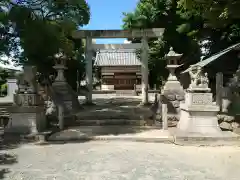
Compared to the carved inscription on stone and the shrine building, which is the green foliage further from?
the shrine building

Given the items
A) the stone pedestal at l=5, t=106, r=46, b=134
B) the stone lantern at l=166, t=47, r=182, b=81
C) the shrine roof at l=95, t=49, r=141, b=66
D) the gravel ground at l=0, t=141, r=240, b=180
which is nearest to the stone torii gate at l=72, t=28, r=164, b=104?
the stone lantern at l=166, t=47, r=182, b=81

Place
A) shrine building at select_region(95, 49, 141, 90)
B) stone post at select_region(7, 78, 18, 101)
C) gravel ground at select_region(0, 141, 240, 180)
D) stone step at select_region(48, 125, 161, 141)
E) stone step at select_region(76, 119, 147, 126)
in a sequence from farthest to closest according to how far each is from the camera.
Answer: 1. shrine building at select_region(95, 49, 141, 90)
2. stone post at select_region(7, 78, 18, 101)
3. stone step at select_region(76, 119, 147, 126)
4. stone step at select_region(48, 125, 161, 141)
5. gravel ground at select_region(0, 141, 240, 180)

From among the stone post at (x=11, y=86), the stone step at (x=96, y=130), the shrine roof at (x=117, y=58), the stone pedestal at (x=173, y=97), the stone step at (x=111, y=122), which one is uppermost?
the shrine roof at (x=117, y=58)

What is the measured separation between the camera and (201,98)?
A: 30.3 feet

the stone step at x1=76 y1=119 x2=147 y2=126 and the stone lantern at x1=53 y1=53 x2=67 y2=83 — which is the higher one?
the stone lantern at x1=53 y1=53 x2=67 y2=83

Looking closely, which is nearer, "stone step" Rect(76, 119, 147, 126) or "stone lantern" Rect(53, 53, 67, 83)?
"stone step" Rect(76, 119, 147, 126)

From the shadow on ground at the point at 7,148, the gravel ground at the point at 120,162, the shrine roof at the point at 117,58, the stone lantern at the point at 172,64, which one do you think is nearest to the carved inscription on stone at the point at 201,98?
the gravel ground at the point at 120,162

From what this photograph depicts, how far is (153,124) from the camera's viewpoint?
1109 cm

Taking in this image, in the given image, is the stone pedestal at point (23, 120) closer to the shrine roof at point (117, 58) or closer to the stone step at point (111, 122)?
the stone step at point (111, 122)

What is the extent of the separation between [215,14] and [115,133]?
18.5 feet

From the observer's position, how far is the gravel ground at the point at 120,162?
18.0ft

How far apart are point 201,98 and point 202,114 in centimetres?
54

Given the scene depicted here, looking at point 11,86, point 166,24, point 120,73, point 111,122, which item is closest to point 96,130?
point 111,122

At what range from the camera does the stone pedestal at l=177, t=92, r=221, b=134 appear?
9055 mm
